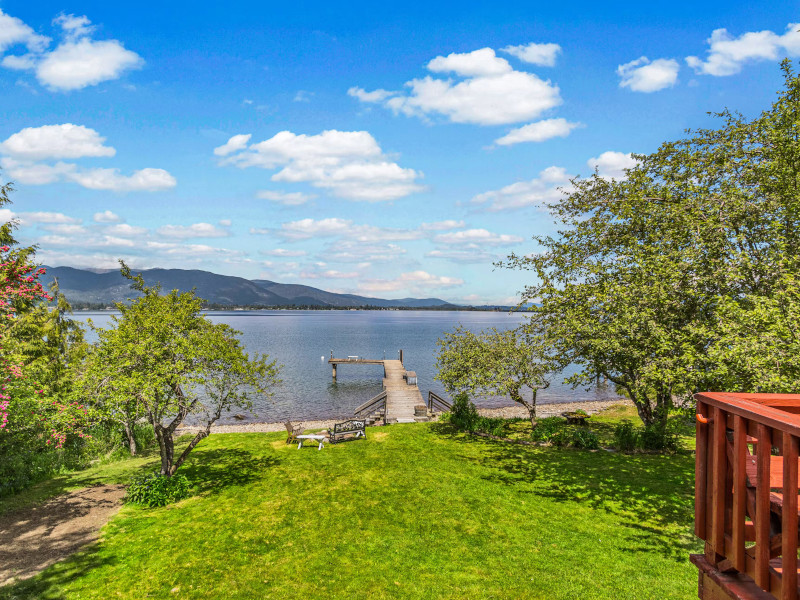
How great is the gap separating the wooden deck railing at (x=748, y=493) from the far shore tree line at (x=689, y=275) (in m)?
5.84

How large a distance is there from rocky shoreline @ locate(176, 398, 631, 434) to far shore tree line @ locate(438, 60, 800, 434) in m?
16.8

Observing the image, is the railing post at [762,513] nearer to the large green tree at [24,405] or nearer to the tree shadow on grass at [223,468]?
the tree shadow on grass at [223,468]

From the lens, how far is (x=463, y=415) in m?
21.7

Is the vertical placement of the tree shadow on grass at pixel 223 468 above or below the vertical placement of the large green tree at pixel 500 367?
below

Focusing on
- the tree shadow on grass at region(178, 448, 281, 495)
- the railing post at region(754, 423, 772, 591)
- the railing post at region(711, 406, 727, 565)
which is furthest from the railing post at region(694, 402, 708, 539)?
the tree shadow on grass at region(178, 448, 281, 495)

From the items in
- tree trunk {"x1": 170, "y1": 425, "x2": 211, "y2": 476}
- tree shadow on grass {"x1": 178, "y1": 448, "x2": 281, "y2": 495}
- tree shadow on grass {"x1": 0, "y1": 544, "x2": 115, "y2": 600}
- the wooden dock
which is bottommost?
the wooden dock

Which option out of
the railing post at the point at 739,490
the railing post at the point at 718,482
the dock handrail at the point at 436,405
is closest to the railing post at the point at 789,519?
the railing post at the point at 739,490

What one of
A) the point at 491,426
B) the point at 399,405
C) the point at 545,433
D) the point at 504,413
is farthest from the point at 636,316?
the point at 504,413

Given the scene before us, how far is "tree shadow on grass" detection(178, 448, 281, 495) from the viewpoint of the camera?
14.3 m

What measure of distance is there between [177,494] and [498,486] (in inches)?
422

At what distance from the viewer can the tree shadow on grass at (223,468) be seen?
47.1 ft

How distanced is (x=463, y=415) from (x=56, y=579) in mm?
17081

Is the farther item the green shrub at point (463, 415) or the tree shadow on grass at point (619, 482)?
the green shrub at point (463, 415)

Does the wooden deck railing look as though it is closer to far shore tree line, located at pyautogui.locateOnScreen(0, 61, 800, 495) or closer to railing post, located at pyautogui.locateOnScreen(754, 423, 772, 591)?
railing post, located at pyautogui.locateOnScreen(754, 423, 772, 591)
